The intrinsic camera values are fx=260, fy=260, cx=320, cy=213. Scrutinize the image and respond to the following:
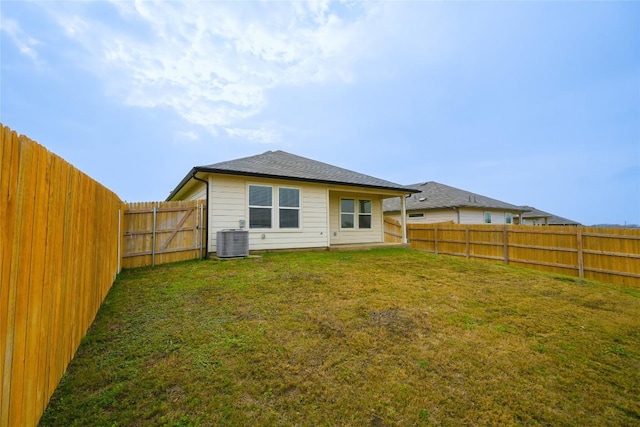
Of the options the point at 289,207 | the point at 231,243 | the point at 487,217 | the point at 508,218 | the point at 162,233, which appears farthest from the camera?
the point at 508,218

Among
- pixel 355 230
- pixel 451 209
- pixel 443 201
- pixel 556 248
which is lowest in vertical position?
pixel 556 248

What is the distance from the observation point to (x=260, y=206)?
889 cm

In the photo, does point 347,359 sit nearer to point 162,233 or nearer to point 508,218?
point 162,233

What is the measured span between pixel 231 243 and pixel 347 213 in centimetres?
632

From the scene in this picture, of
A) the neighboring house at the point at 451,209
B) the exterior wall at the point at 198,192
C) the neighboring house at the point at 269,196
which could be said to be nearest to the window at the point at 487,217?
the neighboring house at the point at 451,209

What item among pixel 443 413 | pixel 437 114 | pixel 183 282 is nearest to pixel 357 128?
pixel 437 114

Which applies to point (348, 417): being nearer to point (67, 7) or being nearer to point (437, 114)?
point (67, 7)

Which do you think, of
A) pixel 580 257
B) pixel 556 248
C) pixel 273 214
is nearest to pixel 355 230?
pixel 273 214

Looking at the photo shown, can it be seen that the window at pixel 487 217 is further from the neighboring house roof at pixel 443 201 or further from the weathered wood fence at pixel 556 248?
the weathered wood fence at pixel 556 248

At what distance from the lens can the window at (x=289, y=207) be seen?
9.30 m

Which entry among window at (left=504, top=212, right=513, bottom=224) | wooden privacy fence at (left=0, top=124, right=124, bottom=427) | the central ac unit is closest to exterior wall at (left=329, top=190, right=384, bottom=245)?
the central ac unit

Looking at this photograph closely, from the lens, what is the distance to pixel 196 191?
33.6 ft

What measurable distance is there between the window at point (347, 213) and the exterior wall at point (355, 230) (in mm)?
193

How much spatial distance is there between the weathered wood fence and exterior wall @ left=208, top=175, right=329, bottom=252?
22.3ft
